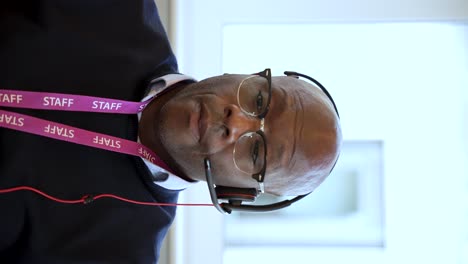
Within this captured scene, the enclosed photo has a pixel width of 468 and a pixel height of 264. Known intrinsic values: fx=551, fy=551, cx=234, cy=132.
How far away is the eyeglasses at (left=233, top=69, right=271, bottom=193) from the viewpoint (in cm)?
118

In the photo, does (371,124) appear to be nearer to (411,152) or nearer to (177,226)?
(411,152)

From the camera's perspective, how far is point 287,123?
47.4 inches

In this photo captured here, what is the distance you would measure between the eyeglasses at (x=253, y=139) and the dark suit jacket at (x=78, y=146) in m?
0.22

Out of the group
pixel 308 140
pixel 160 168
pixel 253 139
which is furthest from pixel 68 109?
pixel 308 140

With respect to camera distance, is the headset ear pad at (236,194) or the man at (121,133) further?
the headset ear pad at (236,194)

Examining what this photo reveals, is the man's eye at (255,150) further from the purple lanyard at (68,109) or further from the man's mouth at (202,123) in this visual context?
the purple lanyard at (68,109)

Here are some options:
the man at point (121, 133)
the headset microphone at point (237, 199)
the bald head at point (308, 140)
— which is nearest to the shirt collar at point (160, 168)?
the man at point (121, 133)

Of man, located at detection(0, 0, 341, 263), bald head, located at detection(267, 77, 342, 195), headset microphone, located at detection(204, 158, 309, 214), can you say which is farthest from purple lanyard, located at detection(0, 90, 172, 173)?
bald head, located at detection(267, 77, 342, 195)

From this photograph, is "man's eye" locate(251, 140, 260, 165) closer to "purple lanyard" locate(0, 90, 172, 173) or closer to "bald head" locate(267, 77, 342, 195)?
"bald head" locate(267, 77, 342, 195)

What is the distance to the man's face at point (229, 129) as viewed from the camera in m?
1.16

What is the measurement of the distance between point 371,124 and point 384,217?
338 mm

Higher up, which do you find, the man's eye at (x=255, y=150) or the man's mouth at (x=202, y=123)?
the man's mouth at (x=202, y=123)

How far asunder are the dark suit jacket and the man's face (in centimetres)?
11

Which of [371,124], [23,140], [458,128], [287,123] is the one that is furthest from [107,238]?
[458,128]
